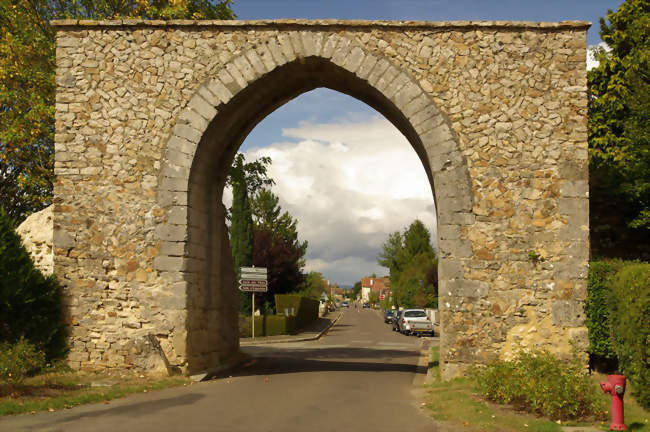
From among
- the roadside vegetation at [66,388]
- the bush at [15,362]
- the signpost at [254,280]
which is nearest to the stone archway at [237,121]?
the roadside vegetation at [66,388]

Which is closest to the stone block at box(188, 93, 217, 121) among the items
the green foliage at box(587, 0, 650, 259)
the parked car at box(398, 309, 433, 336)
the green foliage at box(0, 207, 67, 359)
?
the green foliage at box(0, 207, 67, 359)

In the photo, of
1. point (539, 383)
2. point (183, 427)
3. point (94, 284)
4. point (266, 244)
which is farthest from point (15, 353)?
point (266, 244)

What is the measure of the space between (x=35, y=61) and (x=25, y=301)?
8559mm

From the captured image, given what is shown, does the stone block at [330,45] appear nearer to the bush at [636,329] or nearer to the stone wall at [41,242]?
the bush at [636,329]

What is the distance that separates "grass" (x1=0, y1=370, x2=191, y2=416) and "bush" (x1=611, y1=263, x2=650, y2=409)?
22.7ft

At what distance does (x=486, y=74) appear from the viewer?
1076 centimetres

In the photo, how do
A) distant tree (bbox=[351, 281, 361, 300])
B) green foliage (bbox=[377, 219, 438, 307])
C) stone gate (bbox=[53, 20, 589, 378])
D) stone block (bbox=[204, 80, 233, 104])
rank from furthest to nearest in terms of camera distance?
distant tree (bbox=[351, 281, 361, 300])
green foliage (bbox=[377, 219, 438, 307])
stone block (bbox=[204, 80, 233, 104])
stone gate (bbox=[53, 20, 589, 378])

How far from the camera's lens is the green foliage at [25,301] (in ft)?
32.9

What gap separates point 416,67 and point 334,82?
2.18 m

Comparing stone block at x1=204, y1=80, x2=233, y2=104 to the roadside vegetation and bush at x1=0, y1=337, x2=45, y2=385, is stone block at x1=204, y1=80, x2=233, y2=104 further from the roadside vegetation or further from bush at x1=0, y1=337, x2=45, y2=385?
bush at x1=0, y1=337, x2=45, y2=385

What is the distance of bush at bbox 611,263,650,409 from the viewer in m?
7.15

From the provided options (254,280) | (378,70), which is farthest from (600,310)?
(254,280)

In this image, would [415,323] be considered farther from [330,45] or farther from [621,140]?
[330,45]

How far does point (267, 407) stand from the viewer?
8.30 m
